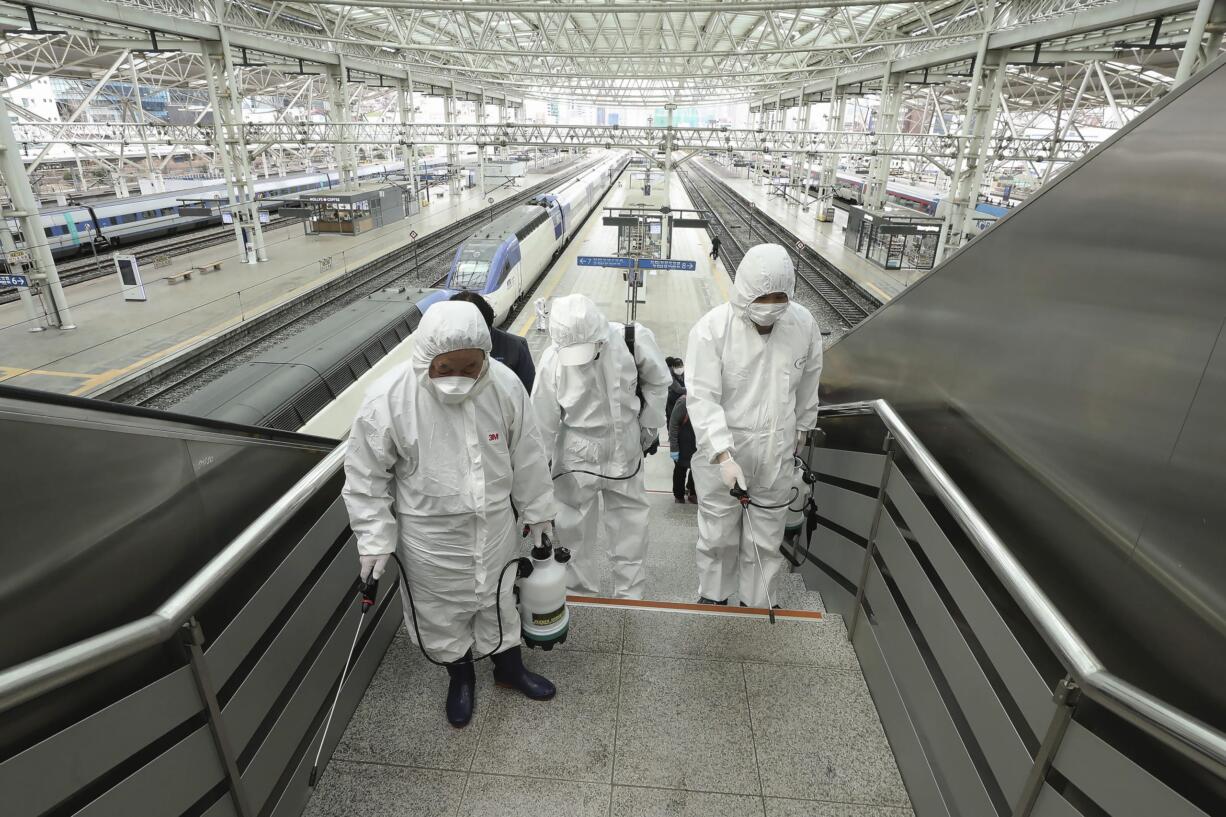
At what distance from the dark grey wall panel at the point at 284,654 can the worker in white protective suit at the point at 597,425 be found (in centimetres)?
128

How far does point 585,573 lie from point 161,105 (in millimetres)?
41983

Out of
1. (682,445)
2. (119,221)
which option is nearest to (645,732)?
(682,445)

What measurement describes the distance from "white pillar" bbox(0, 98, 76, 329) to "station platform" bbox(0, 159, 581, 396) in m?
0.48

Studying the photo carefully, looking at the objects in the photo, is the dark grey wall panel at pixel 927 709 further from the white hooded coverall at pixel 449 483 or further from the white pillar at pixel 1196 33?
the white pillar at pixel 1196 33

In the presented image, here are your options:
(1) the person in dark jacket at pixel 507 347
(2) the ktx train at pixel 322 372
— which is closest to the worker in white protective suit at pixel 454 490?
(1) the person in dark jacket at pixel 507 347

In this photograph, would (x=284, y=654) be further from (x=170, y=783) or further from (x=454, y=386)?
(x=454, y=386)

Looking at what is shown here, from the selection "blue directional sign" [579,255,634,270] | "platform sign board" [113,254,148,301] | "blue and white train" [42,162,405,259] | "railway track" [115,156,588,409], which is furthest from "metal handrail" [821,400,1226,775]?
"blue and white train" [42,162,405,259]

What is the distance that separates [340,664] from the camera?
7.91 ft

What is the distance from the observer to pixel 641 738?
2.32m

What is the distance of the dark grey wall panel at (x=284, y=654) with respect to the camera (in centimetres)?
176

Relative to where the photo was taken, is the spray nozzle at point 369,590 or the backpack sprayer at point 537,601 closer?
the spray nozzle at point 369,590

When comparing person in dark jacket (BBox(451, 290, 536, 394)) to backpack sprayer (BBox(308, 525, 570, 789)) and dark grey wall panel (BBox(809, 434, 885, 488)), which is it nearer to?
backpack sprayer (BBox(308, 525, 570, 789))

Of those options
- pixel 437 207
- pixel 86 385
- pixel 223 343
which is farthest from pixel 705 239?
pixel 86 385

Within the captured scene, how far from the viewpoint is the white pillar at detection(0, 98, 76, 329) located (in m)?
10.4
